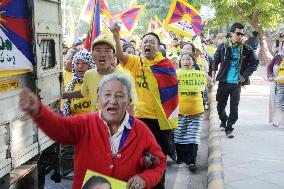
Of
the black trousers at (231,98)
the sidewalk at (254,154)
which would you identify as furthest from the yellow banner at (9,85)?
the black trousers at (231,98)

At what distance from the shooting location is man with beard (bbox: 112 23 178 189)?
5086 millimetres

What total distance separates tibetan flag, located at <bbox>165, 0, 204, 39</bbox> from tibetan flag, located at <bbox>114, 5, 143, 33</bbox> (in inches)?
73.4

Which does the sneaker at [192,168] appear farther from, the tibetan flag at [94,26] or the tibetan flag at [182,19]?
the tibetan flag at [182,19]

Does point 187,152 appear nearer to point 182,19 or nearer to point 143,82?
point 143,82

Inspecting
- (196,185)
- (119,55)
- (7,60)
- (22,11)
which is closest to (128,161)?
(7,60)

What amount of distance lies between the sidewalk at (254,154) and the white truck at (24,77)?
8.09ft

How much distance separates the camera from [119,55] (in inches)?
187

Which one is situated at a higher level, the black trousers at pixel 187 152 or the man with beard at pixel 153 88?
the man with beard at pixel 153 88

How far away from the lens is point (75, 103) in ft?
17.0

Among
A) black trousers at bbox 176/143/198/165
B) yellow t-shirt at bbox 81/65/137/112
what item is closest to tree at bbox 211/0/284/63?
black trousers at bbox 176/143/198/165

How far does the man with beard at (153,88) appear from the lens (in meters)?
5.09

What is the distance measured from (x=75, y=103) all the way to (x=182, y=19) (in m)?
6.00

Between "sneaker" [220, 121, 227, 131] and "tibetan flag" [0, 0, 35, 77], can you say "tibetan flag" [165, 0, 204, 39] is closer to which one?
"sneaker" [220, 121, 227, 131]

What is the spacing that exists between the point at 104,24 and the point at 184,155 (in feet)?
11.4
